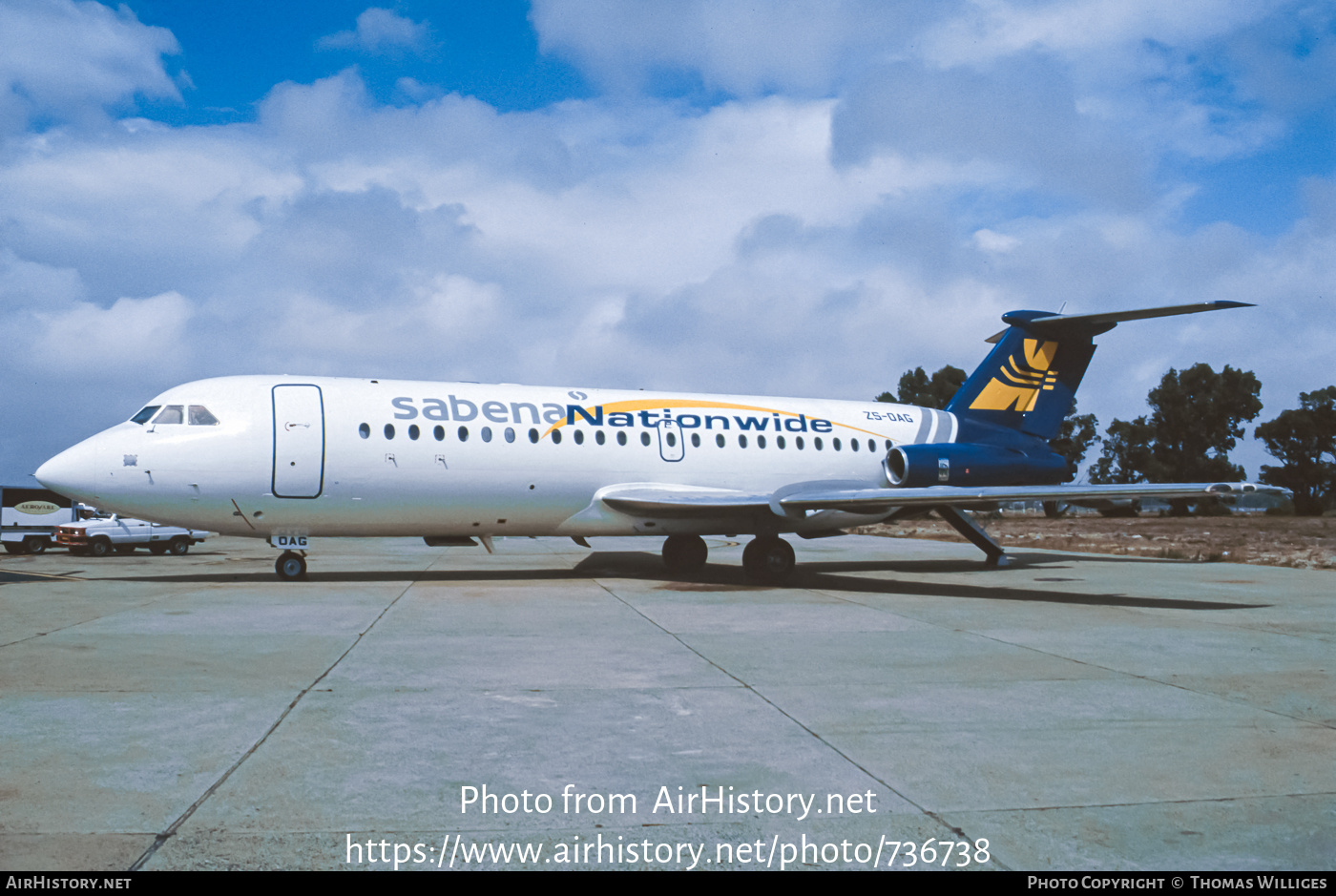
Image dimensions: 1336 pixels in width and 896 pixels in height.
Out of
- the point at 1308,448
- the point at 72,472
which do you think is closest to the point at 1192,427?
the point at 1308,448

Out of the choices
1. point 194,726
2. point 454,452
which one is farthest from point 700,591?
point 194,726

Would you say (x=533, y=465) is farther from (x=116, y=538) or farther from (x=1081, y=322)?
(x=116, y=538)

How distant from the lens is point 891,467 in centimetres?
1902

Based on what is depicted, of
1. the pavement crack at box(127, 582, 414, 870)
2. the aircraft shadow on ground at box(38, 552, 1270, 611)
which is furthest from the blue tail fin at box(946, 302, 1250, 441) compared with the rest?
the pavement crack at box(127, 582, 414, 870)

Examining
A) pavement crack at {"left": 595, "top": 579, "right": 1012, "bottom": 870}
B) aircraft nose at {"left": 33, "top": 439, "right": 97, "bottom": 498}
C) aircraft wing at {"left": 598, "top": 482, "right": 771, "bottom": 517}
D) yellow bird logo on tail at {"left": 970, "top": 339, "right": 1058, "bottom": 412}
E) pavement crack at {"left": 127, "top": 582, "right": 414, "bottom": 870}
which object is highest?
yellow bird logo on tail at {"left": 970, "top": 339, "right": 1058, "bottom": 412}

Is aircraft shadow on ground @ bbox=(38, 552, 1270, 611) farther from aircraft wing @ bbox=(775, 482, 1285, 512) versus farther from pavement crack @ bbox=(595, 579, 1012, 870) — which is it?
pavement crack @ bbox=(595, 579, 1012, 870)

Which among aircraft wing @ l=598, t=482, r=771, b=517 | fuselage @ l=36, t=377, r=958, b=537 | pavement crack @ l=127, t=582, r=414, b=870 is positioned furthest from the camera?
aircraft wing @ l=598, t=482, r=771, b=517

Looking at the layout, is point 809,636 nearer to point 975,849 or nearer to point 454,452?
point 975,849

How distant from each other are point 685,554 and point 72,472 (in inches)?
424

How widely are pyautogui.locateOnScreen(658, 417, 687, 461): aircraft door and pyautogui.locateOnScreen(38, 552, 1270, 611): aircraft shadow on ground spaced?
2.28 metres

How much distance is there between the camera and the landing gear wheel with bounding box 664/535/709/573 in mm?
19141

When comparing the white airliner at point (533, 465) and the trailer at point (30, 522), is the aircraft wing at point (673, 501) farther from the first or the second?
the trailer at point (30, 522)

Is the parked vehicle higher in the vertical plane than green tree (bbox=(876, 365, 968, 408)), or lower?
lower

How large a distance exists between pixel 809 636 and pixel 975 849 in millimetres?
6039
